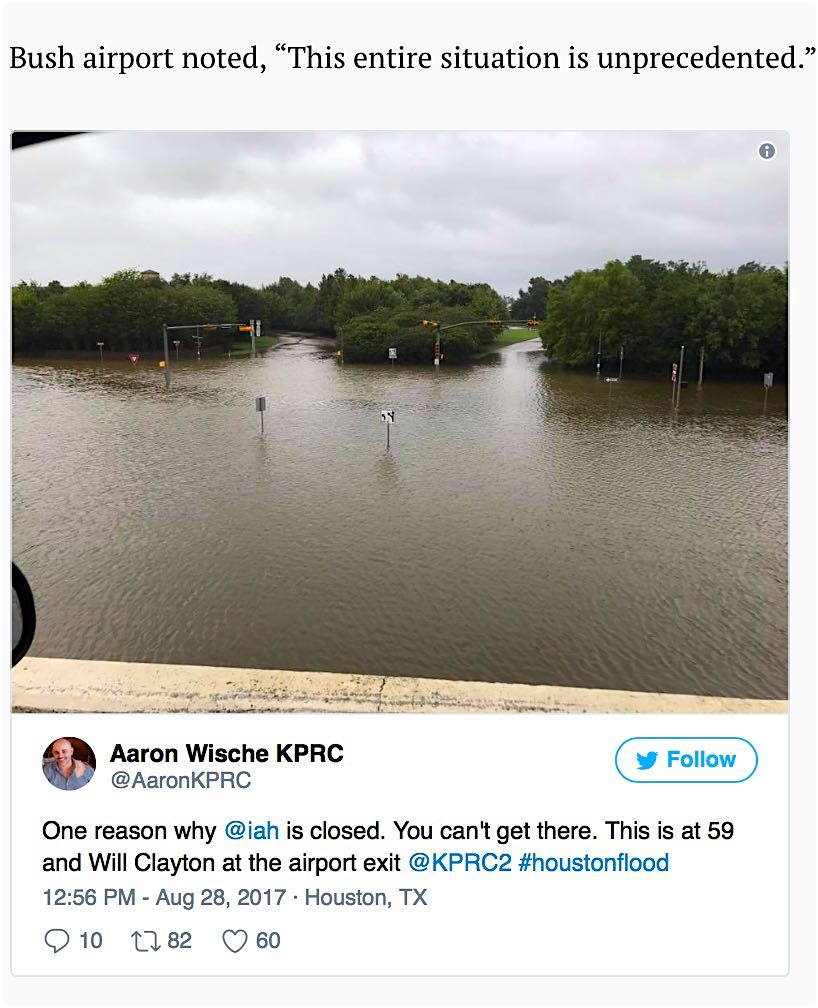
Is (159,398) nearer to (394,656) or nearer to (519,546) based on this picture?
(519,546)

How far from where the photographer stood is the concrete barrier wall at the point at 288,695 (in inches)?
301

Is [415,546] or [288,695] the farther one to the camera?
[415,546]

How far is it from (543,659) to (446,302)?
8807 centimetres

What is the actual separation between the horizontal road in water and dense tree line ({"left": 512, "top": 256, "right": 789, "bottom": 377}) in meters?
20.6

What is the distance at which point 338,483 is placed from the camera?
19.6 metres

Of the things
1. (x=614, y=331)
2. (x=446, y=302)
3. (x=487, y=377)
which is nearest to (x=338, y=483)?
(x=487, y=377)

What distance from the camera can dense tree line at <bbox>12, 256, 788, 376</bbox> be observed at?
49.1 m
